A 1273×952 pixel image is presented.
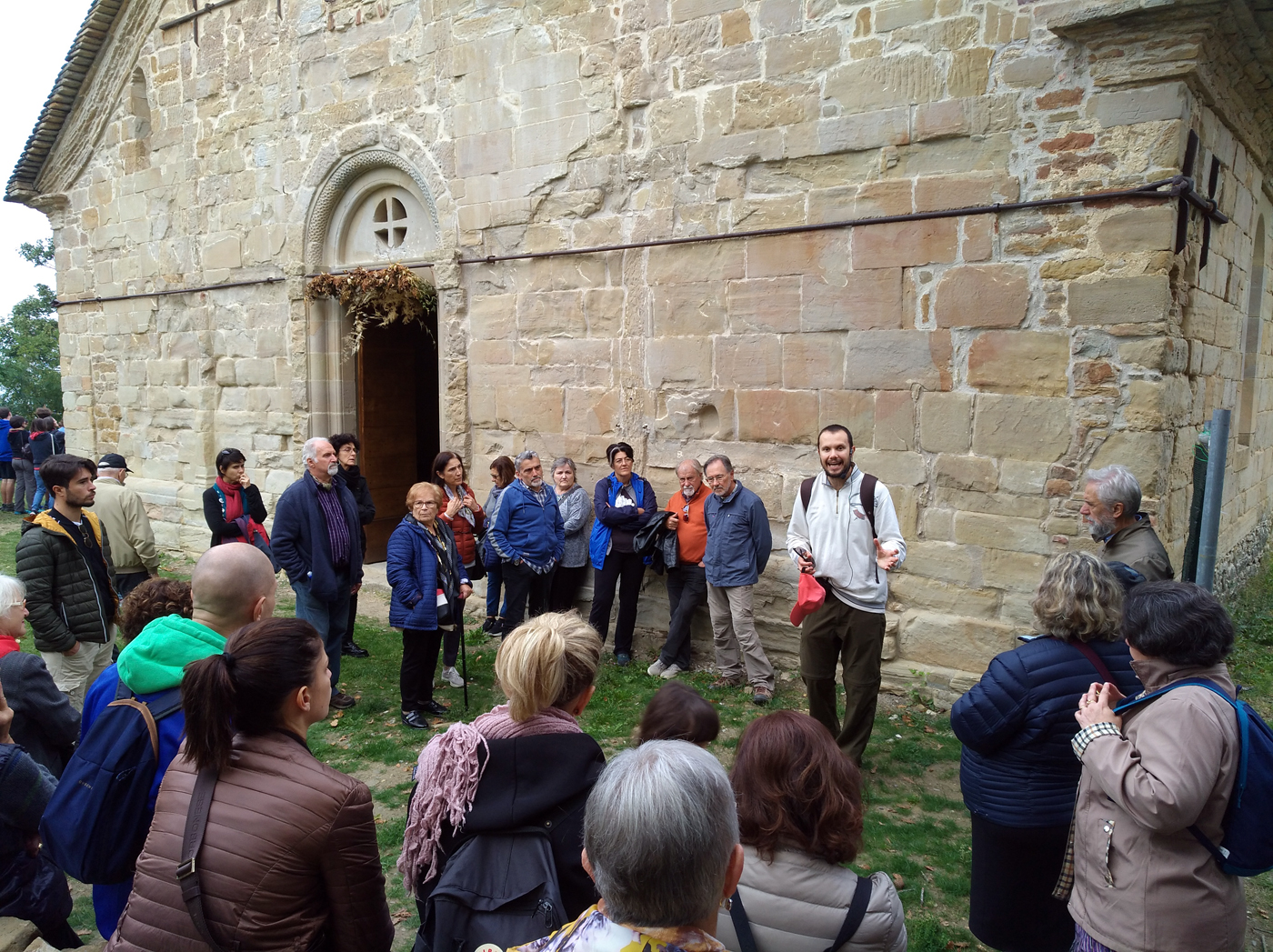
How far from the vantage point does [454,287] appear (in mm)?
8172

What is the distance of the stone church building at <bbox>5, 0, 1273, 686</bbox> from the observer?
5.39 m

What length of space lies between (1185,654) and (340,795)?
214 centimetres

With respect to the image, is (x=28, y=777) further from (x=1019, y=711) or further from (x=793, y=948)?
(x=1019, y=711)

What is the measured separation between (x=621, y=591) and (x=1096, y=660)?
4469 millimetres

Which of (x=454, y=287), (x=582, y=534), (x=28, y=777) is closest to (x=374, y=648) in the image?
(x=582, y=534)

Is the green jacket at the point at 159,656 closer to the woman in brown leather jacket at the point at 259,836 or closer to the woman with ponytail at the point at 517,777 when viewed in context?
the woman in brown leather jacket at the point at 259,836

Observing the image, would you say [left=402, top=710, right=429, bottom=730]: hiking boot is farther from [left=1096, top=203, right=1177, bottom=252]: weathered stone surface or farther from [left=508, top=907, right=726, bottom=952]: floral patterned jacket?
[left=1096, top=203, right=1177, bottom=252]: weathered stone surface

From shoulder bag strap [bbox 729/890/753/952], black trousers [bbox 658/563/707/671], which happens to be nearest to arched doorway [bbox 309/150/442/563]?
black trousers [bbox 658/563/707/671]

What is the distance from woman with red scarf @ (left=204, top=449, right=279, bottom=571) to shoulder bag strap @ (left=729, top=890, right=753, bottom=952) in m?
5.44

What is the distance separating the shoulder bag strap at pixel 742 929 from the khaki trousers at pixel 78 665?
4.28 metres

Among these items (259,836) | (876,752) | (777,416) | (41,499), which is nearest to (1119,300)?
(777,416)

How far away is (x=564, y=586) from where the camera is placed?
24.6ft

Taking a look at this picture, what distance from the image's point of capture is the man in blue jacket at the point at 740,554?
6.29 meters

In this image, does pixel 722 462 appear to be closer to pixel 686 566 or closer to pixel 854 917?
pixel 686 566
